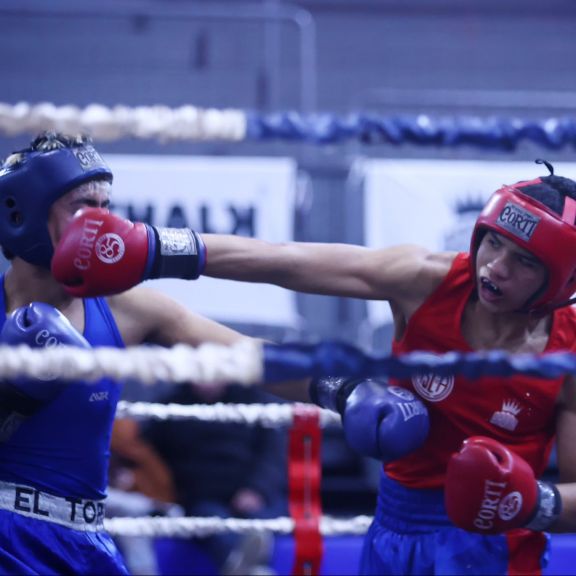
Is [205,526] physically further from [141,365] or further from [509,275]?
[141,365]

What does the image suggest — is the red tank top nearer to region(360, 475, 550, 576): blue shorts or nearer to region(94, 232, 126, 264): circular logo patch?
region(360, 475, 550, 576): blue shorts

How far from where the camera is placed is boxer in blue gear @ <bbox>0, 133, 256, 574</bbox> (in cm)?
154

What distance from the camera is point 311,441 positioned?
6.81 feet

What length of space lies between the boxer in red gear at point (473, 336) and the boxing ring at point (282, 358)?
0.22 meters

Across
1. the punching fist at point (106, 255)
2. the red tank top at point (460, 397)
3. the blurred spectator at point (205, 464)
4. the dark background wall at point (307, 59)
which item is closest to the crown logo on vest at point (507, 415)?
the red tank top at point (460, 397)

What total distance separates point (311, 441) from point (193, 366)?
1.02 metres

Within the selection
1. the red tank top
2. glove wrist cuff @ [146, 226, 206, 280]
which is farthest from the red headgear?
glove wrist cuff @ [146, 226, 206, 280]

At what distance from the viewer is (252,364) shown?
1100mm

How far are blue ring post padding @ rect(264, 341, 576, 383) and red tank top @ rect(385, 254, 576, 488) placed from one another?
0.60m

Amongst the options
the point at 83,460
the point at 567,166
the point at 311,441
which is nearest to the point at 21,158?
the point at 83,460

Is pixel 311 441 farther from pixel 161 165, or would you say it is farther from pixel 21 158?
pixel 161 165

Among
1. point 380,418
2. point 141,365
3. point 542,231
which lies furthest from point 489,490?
point 141,365

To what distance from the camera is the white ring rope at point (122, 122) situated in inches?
68.9

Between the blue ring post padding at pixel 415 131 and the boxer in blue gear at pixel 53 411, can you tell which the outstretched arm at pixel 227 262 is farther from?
the blue ring post padding at pixel 415 131
